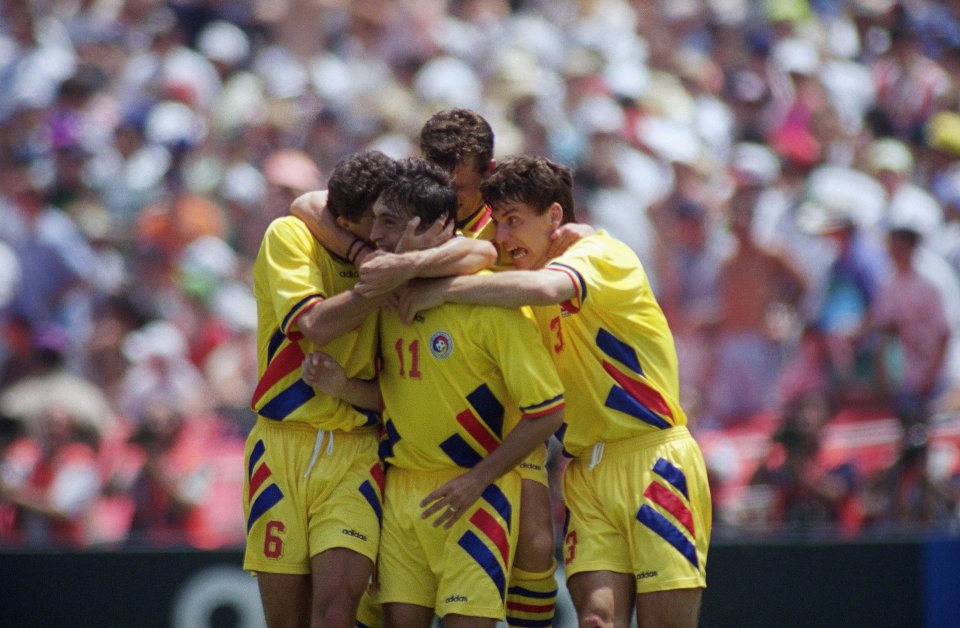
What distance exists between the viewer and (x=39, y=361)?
9.69 metres

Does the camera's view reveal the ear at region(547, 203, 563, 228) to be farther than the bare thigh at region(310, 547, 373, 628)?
Yes

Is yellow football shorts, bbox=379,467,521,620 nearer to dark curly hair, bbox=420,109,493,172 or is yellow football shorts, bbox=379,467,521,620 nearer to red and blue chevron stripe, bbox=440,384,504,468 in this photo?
red and blue chevron stripe, bbox=440,384,504,468

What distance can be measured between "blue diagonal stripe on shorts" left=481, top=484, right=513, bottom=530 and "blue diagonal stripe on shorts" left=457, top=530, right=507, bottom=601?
0.48 ft

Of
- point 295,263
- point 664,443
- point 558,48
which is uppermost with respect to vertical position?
point 558,48

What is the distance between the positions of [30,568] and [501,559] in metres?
3.75

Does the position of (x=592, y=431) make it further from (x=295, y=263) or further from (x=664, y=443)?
(x=295, y=263)

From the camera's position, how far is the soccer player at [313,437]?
553 cm

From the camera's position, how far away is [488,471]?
5465mm

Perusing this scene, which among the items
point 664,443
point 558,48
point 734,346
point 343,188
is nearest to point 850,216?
point 734,346

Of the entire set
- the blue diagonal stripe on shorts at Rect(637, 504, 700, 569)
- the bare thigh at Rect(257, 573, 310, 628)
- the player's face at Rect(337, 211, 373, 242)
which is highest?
the player's face at Rect(337, 211, 373, 242)

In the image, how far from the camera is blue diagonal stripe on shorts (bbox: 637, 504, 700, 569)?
5578mm

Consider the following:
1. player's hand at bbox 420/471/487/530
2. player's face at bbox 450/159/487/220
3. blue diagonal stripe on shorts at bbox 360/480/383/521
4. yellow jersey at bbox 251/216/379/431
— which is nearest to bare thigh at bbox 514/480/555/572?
player's hand at bbox 420/471/487/530

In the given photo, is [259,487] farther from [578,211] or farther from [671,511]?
[578,211]

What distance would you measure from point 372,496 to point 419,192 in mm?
1262
